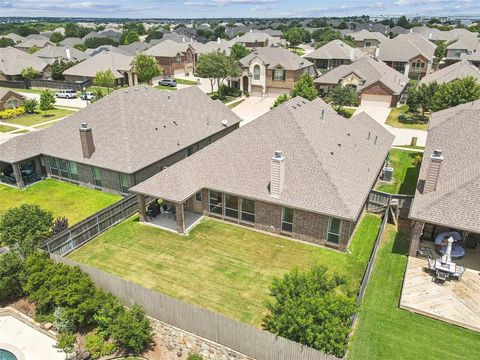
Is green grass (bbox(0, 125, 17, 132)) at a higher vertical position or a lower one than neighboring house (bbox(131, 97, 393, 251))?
lower

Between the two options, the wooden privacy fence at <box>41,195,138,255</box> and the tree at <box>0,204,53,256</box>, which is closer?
the tree at <box>0,204,53,256</box>

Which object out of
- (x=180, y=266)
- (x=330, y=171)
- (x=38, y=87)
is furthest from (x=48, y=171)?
(x=38, y=87)

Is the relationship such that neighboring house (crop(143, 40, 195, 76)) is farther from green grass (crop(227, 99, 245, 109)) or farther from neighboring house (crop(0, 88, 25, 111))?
neighboring house (crop(0, 88, 25, 111))

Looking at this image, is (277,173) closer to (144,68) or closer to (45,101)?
(45,101)

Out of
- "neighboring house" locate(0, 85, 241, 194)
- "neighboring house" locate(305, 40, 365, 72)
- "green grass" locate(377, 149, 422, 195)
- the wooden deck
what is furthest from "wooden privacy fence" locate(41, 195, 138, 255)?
"neighboring house" locate(305, 40, 365, 72)

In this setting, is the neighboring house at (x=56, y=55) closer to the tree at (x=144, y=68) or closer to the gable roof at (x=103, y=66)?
the gable roof at (x=103, y=66)

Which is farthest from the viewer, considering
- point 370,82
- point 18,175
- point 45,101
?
point 370,82

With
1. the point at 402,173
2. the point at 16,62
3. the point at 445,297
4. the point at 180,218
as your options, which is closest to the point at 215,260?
the point at 180,218
